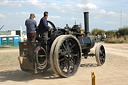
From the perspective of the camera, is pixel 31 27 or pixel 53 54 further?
pixel 31 27

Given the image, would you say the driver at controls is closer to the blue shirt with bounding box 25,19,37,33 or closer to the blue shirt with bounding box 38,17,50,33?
the blue shirt with bounding box 38,17,50,33

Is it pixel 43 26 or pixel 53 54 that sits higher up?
pixel 43 26

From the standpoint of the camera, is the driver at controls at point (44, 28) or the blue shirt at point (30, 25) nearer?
the driver at controls at point (44, 28)

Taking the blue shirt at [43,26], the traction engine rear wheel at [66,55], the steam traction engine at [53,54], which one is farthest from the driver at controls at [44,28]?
the traction engine rear wheel at [66,55]

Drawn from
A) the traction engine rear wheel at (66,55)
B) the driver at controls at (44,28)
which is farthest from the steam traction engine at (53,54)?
the driver at controls at (44,28)

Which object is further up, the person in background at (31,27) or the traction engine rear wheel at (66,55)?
the person in background at (31,27)

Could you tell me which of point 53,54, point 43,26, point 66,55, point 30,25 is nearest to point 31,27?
point 30,25

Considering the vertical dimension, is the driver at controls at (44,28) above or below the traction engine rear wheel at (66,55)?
above

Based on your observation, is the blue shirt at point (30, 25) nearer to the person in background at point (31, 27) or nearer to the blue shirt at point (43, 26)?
the person in background at point (31, 27)

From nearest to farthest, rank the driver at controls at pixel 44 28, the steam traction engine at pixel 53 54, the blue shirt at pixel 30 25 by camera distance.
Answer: the steam traction engine at pixel 53 54 < the driver at controls at pixel 44 28 < the blue shirt at pixel 30 25

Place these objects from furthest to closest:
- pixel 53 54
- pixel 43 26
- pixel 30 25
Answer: pixel 30 25
pixel 43 26
pixel 53 54

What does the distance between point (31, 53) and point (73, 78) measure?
1.59m

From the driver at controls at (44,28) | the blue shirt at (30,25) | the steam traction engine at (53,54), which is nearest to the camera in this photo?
the steam traction engine at (53,54)

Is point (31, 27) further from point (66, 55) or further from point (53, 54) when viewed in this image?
point (66, 55)
